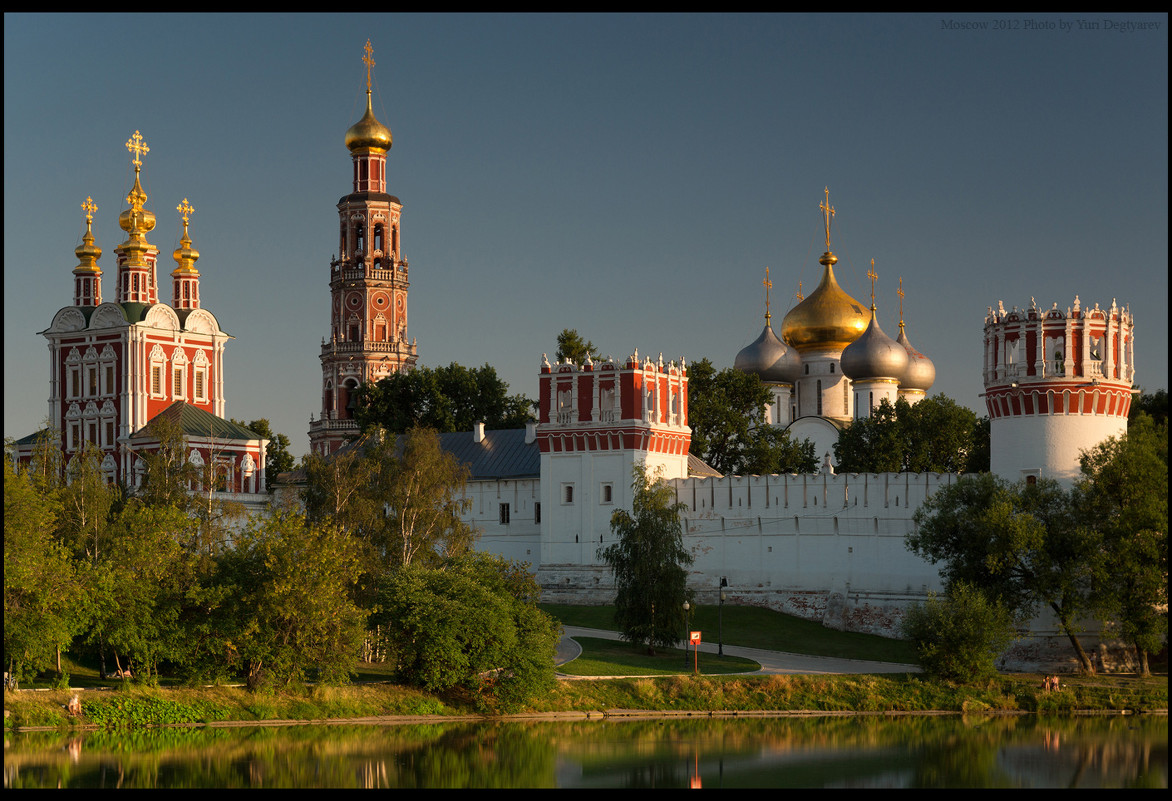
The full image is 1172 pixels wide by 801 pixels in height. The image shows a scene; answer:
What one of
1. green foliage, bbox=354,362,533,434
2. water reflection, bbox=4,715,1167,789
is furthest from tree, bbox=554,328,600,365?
water reflection, bbox=4,715,1167,789

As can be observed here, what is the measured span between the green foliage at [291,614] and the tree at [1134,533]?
62.4ft

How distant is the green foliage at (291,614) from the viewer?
127ft

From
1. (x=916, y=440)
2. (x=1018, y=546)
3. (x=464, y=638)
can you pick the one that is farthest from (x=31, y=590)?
(x=916, y=440)

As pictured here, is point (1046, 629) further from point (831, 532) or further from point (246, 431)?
point (246, 431)

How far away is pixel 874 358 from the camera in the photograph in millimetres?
77125

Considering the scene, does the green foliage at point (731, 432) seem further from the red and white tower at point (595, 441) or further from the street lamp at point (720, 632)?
the street lamp at point (720, 632)

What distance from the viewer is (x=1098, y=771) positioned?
3064cm

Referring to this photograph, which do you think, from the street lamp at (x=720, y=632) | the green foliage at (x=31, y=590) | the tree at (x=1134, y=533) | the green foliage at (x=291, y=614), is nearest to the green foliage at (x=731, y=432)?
the street lamp at (x=720, y=632)

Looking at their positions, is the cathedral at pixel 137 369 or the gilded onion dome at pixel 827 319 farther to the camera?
the gilded onion dome at pixel 827 319

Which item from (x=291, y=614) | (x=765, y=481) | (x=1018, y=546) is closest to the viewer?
(x=291, y=614)

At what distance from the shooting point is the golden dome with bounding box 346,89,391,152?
275ft

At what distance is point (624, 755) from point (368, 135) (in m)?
55.5

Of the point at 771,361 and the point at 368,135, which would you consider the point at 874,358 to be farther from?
the point at 368,135
